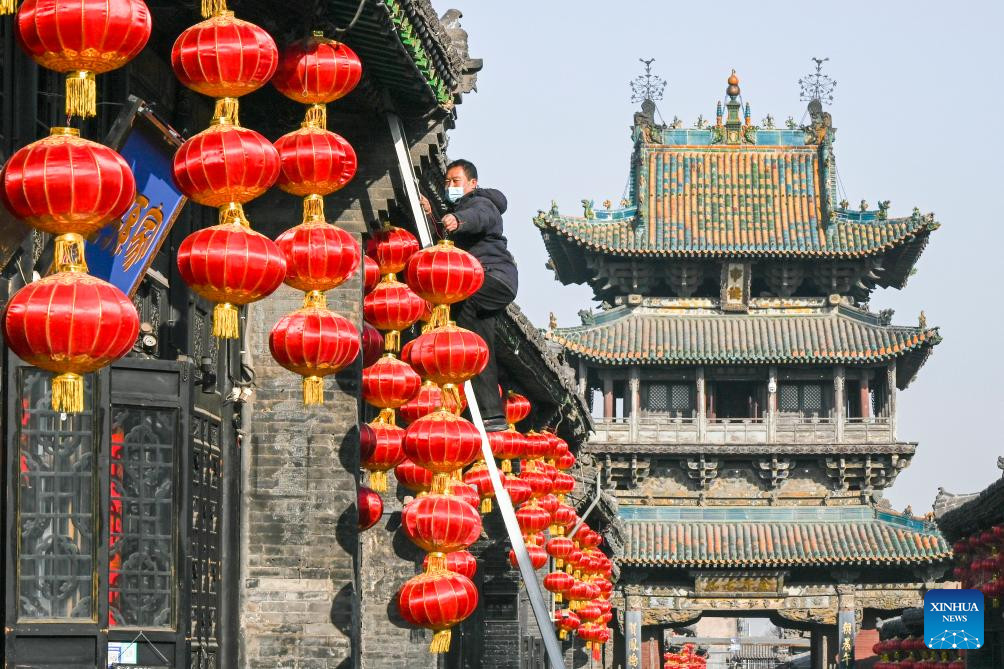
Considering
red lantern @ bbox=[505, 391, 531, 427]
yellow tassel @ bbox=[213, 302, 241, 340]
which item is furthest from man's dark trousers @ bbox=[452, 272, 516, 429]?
red lantern @ bbox=[505, 391, 531, 427]

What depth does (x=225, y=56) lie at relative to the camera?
955 cm

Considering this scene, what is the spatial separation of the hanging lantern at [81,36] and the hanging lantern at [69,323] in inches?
29.2

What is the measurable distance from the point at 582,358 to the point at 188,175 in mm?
34057

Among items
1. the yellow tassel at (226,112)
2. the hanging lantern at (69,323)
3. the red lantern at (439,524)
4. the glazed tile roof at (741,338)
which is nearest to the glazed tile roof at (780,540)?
the glazed tile roof at (741,338)

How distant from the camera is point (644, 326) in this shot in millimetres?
43938

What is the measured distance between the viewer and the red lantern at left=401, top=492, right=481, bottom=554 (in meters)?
12.6

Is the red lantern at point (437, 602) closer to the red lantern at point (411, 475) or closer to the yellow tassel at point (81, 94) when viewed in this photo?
the red lantern at point (411, 475)

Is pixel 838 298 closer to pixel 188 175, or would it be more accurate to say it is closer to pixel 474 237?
pixel 474 237

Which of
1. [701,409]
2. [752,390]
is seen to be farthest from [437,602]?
[752,390]

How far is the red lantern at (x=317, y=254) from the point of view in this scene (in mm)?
11055

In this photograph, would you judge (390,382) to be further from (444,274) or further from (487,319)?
(444,274)

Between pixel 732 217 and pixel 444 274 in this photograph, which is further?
pixel 732 217

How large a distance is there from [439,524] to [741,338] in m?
31.2

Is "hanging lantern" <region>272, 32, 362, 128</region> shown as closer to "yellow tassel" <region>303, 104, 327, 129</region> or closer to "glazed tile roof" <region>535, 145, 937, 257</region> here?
"yellow tassel" <region>303, 104, 327, 129</region>
